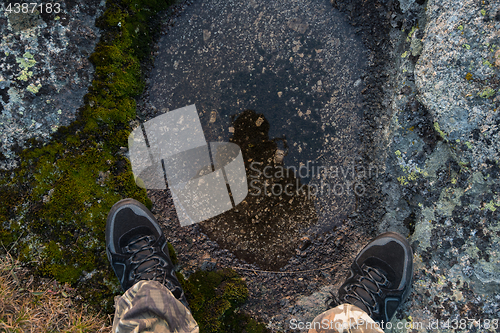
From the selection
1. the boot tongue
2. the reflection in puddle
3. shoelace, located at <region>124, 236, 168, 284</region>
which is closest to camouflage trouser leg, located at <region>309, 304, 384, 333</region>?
the boot tongue

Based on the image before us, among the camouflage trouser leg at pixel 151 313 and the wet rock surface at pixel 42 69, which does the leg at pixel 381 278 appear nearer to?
the camouflage trouser leg at pixel 151 313

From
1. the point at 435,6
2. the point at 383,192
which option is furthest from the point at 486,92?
the point at 383,192

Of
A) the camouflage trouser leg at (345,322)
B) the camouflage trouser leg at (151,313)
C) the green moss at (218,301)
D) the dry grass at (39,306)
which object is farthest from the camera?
the green moss at (218,301)

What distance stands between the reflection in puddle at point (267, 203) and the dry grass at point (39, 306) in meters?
1.73

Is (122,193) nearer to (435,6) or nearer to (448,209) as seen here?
(448,209)

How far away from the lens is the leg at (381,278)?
100.0 inches

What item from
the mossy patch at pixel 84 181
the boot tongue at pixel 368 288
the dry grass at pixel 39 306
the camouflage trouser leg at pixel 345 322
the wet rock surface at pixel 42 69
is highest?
the wet rock surface at pixel 42 69

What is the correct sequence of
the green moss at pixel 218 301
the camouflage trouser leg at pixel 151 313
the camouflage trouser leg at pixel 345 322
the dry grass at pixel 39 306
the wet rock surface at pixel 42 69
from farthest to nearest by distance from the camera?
1. the green moss at pixel 218 301
2. the wet rock surface at pixel 42 69
3. the dry grass at pixel 39 306
4. the camouflage trouser leg at pixel 345 322
5. the camouflage trouser leg at pixel 151 313

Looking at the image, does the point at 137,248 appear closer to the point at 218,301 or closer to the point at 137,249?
the point at 137,249

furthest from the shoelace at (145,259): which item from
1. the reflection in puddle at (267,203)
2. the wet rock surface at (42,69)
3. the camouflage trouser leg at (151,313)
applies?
the wet rock surface at (42,69)

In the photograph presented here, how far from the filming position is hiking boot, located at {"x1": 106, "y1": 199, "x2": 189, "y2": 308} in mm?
2607

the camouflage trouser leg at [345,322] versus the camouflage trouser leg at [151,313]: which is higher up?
the camouflage trouser leg at [151,313]

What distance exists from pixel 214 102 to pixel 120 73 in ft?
3.59

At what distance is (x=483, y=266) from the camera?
86.1 inches
